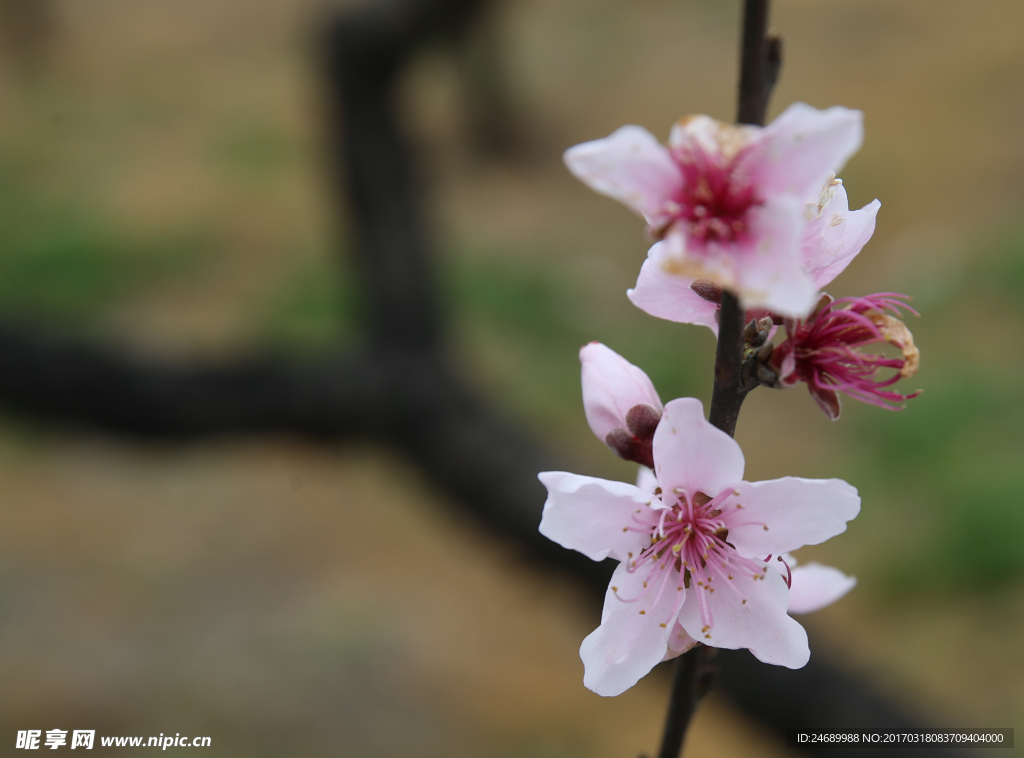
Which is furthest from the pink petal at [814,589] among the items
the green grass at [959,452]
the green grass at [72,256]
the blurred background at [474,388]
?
the green grass at [72,256]

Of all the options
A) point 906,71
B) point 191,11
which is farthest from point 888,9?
point 191,11

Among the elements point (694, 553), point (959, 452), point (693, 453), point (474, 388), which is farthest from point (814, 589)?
point (959, 452)

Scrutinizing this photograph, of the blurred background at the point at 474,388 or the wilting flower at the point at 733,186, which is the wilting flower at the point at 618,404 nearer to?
the wilting flower at the point at 733,186

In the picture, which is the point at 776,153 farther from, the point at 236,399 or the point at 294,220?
the point at 294,220

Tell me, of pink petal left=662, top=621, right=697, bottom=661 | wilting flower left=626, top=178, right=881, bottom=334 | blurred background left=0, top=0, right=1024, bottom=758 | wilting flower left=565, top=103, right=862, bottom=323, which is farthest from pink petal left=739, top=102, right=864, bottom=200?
blurred background left=0, top=0, right=1024, bottom=758

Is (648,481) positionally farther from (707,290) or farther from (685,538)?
(707,290)

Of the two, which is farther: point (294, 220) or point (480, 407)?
point (294, 220)

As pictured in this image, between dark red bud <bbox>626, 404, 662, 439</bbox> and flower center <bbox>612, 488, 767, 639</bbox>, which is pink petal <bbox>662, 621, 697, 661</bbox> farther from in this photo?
dark red bud <bbox>626, 404, 662, 439</bbox>

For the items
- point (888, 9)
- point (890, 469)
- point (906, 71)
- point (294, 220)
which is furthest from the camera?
point (888, 9)
